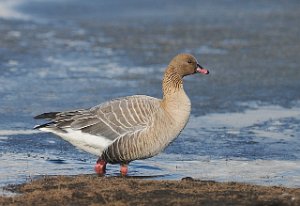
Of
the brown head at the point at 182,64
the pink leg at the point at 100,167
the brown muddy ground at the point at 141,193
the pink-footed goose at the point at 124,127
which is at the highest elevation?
the brown head at the point at 182,64

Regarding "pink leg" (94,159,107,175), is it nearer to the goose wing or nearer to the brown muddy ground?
the goose wing

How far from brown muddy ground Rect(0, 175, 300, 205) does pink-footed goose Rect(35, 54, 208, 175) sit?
25.7 inches

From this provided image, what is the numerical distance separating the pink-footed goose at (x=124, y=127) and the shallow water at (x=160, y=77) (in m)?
0.34

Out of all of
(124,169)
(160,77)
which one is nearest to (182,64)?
(124,169)

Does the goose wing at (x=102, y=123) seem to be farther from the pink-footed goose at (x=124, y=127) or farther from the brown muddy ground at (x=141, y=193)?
the brown muddy ground at (x=141, y=193)

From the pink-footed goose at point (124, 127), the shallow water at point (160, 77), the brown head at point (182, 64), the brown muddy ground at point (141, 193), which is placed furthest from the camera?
the shallow water at point (160, 77)

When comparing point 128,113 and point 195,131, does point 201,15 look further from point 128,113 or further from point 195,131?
point 128,113

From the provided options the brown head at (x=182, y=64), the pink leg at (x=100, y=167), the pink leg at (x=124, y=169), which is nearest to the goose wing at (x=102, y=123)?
the pink leg at (x=100, y=167)

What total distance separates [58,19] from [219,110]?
9898 mm

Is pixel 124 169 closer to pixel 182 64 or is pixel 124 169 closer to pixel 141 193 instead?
pixel 182 64

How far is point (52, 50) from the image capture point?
17.8 metres

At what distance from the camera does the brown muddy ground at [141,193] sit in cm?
716

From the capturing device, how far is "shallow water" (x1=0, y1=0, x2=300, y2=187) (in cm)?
977

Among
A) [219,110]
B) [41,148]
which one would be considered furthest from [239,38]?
[41,148]
